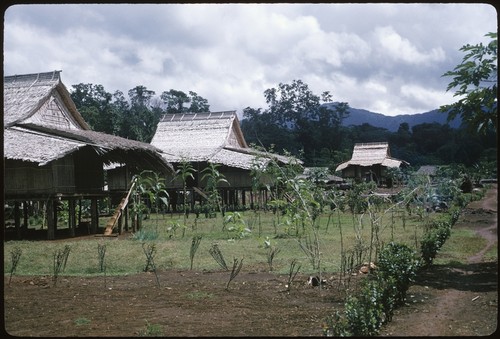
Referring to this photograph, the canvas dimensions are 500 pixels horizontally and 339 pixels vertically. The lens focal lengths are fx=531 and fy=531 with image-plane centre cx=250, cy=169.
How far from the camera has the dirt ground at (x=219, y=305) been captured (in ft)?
17.4

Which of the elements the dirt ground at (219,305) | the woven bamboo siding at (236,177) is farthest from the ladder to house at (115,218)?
the woven bamboo siding at (236,177)

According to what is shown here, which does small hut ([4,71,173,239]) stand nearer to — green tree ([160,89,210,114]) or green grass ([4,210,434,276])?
green grass ([4,210,434,276])

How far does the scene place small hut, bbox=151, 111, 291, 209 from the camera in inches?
995

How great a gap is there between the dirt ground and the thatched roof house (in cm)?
2327

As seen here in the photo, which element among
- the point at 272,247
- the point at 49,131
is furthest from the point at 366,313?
the point at 49,131

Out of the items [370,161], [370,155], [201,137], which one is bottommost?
[370,161]

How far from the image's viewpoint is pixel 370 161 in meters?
32.7

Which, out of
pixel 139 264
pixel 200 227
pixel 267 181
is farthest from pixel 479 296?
pixel 267 181

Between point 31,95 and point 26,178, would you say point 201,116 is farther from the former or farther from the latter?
point 26,178

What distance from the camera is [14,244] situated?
13.5 meters

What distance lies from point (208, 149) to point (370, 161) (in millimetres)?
11113

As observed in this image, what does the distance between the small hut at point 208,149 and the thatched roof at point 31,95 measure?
6.78m

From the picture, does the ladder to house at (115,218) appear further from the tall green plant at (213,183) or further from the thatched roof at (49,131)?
the tall green plant at (213,183)

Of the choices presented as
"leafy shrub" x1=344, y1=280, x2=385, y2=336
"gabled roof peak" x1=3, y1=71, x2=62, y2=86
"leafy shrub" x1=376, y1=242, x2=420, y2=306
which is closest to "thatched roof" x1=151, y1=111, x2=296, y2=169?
"gabled roof peak" x1=3, y1=71, x2=62, y2=86
